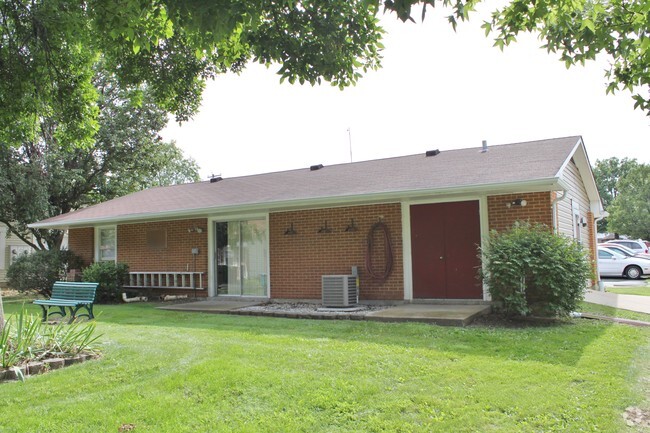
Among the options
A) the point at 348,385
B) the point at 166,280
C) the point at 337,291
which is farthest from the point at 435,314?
the point at 166,280

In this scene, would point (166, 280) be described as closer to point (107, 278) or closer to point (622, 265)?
point (107, 278)

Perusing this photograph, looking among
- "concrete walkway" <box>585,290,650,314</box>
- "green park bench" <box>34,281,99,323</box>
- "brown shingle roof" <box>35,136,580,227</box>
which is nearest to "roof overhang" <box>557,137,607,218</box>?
"brown shingle roof" <box>35,136,580,227</box>

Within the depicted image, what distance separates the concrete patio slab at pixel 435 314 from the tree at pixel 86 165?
13.0 m

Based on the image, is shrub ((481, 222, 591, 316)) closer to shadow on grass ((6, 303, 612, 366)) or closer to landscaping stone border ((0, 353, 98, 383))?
shadow on grass ((6, 303, 612, 366))

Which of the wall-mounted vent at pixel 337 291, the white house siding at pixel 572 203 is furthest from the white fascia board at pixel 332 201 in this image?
the white house siding at pixel 572 203

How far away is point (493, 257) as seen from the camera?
26.4ft

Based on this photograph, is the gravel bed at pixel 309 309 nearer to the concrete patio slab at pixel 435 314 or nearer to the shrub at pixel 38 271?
the concrete patio slab at pixel 435 314

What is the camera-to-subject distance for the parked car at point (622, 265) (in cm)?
2020

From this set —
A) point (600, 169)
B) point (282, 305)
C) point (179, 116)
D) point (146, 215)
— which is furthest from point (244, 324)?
point (600, 169)

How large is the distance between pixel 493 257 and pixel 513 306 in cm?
84

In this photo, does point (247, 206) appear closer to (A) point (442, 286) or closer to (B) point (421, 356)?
(A) point (442, 286)

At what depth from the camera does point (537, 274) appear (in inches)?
308

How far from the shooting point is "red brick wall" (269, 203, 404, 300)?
10766 millimetres

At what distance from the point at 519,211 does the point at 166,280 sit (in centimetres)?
987
